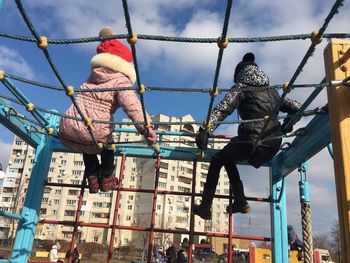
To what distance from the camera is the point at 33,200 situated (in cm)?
347

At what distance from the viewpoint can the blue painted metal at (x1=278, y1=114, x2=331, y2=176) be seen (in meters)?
2.62

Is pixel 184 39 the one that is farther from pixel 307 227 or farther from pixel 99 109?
pixel 307 227

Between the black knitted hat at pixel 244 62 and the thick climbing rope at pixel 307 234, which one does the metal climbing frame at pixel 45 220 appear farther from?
the black knitted hat at pixel 244 62

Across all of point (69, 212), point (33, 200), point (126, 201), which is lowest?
point (33, 200)

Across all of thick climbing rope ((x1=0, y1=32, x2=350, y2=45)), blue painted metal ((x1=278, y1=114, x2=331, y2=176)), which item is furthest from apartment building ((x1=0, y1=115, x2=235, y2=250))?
thick climbing rope ((x1=0, y1=32, x2=350, y2=45))

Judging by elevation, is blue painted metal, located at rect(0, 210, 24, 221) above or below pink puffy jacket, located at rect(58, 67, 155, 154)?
below

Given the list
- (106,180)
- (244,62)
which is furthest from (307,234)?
(106,180)

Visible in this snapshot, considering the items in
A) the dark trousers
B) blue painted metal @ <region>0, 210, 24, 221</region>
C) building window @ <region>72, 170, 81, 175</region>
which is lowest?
blue painted metal @ <region>0, 210, 24, 221</region>

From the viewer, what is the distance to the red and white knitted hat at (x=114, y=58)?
304 centimetres

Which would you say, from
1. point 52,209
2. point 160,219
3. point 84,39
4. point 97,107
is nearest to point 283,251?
point 97,107

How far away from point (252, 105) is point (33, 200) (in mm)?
2189

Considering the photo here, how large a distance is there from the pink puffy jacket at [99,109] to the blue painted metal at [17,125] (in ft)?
1.27

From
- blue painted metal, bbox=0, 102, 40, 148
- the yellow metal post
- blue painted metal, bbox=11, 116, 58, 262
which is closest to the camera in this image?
the yellow metal post

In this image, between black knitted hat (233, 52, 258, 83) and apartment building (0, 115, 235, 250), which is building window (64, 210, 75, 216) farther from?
black knitted hat (233, 52, 258, 83)
